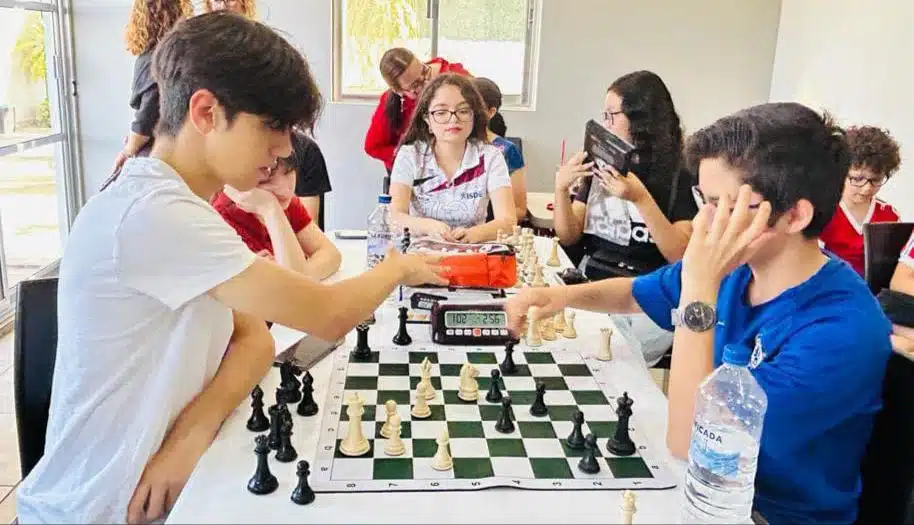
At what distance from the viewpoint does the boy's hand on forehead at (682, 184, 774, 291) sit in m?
1.26

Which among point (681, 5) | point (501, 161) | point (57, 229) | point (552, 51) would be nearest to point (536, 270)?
point (501, 161)

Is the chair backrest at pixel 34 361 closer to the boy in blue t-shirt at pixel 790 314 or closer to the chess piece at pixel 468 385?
the chess piece at pixel 468 385

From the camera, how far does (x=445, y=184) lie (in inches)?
113

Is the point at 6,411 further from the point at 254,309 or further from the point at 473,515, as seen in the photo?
the point at 473,515

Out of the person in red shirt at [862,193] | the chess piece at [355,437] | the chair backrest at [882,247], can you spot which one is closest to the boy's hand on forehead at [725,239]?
the chess piece at [355,437]

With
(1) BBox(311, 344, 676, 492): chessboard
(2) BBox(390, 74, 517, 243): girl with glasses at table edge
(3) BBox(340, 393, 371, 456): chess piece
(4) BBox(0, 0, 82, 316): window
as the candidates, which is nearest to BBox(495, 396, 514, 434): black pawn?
(1) BBox(311, 344, 676, 492): chessboard

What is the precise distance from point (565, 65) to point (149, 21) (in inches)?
113

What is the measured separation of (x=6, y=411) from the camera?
2961mm

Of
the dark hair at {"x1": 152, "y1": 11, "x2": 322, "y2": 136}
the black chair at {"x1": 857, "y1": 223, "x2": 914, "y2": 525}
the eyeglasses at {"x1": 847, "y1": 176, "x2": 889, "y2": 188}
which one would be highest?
the dark hair at {"x1": 152, "y1": 11, "x2": 322, "y2": 136}

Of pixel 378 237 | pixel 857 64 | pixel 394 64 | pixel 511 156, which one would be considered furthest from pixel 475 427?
pixel 857 64

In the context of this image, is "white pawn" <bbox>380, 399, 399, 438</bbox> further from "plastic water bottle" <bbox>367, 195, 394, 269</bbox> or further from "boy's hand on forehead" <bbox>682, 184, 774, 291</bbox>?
"plastic water bottle" <bbox>367, 195, 394, 269</bbox>

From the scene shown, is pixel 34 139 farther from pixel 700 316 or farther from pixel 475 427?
pixel 700 316

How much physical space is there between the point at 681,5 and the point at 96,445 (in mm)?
4694

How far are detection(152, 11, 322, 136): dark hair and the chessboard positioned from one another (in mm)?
516
